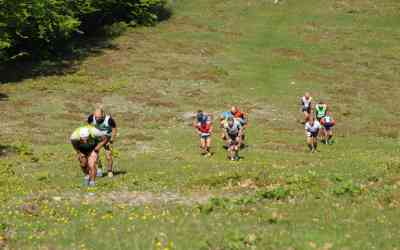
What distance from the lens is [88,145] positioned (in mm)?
22453

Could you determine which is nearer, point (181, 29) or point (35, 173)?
point (35, 173)

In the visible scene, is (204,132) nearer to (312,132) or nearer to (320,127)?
(312,132)

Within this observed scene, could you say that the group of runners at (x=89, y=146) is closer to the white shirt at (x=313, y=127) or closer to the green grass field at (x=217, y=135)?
the green grass field at (x=217, y=135)

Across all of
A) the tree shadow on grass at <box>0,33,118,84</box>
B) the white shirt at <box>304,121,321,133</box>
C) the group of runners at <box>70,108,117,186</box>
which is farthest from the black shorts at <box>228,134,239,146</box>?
the tree shadow on grass at <box>0,33,118,84</box>

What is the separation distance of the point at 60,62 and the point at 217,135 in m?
33.3

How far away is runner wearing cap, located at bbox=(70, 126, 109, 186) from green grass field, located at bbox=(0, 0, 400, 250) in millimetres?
584

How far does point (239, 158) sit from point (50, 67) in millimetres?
40031

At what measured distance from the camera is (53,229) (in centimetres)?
1530

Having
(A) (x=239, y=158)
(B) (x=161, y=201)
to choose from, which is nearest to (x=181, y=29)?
(A) (x=239, y=158)

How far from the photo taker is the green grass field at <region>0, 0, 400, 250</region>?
603 inches

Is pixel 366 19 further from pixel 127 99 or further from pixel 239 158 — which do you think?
pixel 239 158

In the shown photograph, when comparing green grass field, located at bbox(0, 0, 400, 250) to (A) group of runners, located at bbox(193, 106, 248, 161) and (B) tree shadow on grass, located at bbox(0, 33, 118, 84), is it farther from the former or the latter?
(A) group of runners, located at bbox(193, 106, 248, 161)

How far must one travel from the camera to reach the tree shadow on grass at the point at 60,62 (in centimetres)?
6456

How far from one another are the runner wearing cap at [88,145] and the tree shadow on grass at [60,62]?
4055 cm
